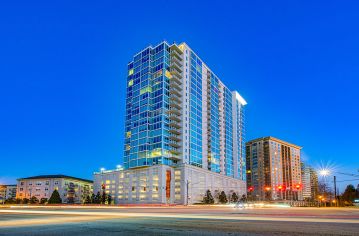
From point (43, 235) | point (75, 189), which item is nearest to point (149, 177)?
point (75, 189)

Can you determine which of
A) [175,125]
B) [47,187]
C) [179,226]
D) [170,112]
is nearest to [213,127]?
[175,125]

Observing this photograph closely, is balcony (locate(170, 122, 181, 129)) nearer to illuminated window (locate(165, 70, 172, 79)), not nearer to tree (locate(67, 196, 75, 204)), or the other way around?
illuminated window (locate(165, 70, 172, 79))

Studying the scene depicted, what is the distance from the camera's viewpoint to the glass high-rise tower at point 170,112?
112625mm

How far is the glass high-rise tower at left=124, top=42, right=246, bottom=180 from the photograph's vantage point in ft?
370

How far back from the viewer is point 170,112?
11569 cm

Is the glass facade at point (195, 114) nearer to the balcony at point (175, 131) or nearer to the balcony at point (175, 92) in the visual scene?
the balcony at point (175, 131)

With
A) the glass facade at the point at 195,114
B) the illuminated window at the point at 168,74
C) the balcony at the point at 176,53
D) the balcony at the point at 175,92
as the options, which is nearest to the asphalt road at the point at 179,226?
the balcony at the point at 175,92

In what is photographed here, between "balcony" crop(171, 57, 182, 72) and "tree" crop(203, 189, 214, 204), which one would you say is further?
"balcony" crop(171, 57, 182, 72)

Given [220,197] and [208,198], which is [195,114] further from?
[220,197]

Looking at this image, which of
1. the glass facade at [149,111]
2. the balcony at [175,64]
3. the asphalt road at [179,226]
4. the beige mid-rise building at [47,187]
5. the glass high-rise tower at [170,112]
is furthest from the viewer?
the beige mid-rise building at [47,187]

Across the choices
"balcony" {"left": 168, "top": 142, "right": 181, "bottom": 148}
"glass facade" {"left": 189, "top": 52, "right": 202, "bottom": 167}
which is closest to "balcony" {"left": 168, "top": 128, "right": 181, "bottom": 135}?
"balcony" {"left": 168, "top": 142, "right": 181, "bottom": 148}

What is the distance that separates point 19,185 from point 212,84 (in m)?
117

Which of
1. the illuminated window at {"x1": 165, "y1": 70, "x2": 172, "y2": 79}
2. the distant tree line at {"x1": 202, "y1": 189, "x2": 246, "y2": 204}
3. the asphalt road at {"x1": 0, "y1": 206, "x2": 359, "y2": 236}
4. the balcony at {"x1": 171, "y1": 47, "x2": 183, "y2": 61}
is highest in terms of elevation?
the balcony at {"x1": 171, "y1": 47, "x2": 183, "y2": 61}

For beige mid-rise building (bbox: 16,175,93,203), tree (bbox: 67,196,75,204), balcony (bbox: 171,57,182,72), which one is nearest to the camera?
balcony (bbox: 171,57,182,72)
